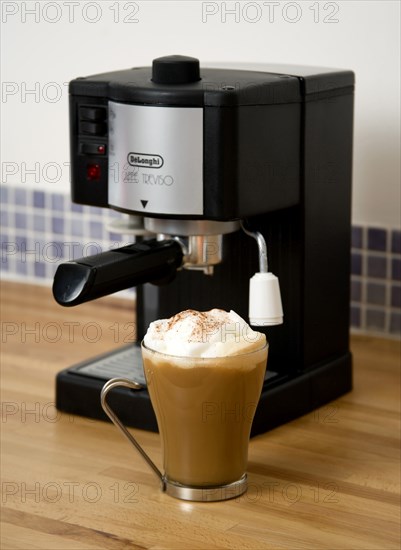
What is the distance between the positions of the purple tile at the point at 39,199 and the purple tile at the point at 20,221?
0.03m

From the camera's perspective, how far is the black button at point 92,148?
1.05 m

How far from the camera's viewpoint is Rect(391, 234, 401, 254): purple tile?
4.37 feet

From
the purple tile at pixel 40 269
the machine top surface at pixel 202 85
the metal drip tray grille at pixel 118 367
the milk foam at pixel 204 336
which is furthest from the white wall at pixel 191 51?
the milk foam at pixel 204 336

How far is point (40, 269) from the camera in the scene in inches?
62.7

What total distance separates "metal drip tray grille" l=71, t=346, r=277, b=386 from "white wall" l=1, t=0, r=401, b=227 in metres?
0.36

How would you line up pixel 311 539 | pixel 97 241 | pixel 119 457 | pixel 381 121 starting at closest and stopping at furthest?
pixel 311 539 → pixel 119 457 → pixel 381 121 → pixel 97 241

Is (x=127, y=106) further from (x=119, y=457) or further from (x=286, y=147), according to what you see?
(x=119, y=457)

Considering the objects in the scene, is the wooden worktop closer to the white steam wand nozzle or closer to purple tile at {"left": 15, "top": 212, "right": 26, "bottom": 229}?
the white steam wand nozzle

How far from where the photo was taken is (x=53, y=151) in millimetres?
1570

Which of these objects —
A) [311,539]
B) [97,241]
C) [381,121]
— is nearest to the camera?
[311,539]

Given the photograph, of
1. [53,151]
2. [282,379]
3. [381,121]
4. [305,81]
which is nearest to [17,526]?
[282,379]

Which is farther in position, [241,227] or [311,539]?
[241,227]

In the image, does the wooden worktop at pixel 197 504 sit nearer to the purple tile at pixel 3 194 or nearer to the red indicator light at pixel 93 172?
the red indicator light at pixel 93 172

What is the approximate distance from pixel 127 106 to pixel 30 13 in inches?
24.1
